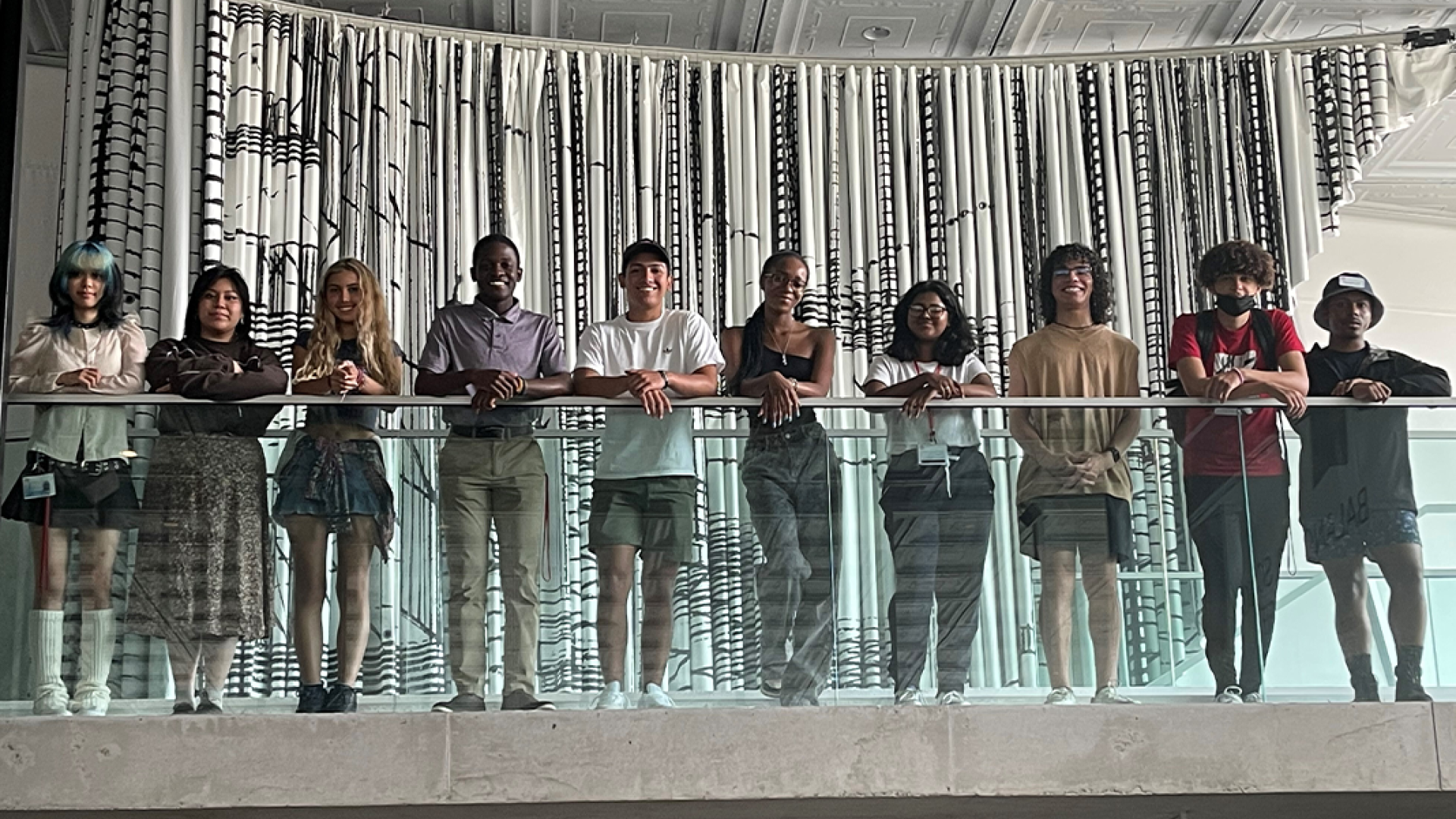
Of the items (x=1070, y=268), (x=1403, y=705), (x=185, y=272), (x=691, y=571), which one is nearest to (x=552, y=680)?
(x=691, y=571)

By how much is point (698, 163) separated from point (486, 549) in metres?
4.44

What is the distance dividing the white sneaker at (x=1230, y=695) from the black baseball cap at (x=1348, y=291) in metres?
1.41

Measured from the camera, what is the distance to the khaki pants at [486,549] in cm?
584

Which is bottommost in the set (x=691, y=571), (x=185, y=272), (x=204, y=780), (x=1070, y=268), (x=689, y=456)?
(x=204, y=780)

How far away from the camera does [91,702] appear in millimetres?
5676

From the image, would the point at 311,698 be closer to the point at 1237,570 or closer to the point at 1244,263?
the point at 1237,570

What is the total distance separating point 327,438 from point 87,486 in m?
0.79

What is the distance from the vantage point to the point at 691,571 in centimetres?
593

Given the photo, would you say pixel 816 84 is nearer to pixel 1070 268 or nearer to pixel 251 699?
pixel 1070 268

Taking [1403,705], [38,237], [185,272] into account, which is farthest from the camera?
[38,237]

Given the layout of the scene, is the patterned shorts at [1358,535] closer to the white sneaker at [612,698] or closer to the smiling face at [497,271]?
the white sneaker at [612,698]

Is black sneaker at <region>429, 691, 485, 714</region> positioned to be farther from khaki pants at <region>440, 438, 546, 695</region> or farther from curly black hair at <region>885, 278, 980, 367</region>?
curly black hair at <region>885, 278, 980, 367</region>

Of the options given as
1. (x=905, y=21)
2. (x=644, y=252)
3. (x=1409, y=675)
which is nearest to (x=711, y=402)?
(x=644, y=252)

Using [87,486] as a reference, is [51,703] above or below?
below
